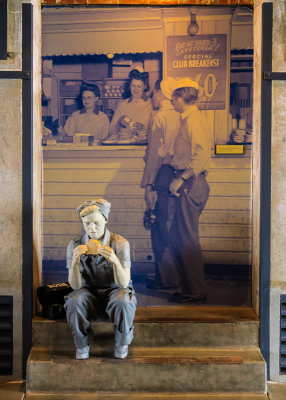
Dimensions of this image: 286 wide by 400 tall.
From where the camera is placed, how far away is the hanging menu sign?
182 inches

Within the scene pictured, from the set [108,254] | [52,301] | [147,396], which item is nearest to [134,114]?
[108,254]

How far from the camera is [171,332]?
4012 millimetres

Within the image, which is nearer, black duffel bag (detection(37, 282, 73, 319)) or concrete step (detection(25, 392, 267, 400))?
concrete step (detection(25, 392, 267, 400))

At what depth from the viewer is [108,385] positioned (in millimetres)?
3764

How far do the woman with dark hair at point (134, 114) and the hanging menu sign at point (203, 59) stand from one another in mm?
334

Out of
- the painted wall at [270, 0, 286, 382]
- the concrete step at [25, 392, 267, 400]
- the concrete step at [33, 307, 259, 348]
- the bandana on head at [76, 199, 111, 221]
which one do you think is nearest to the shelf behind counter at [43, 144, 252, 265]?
the painted wall at [270, 0, 286, 382]

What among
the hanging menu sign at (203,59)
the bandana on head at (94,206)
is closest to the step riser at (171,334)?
the bandana on head at (94,206)

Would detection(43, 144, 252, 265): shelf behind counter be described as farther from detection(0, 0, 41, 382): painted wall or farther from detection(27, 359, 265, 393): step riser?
detection(27, 359, 265, 393): step riser

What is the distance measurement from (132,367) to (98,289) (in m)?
0.73

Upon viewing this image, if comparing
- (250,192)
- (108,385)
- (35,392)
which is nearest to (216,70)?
(250,192)

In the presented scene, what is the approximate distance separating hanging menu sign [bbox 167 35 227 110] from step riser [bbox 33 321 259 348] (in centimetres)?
225

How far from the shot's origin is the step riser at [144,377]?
3.76 meters

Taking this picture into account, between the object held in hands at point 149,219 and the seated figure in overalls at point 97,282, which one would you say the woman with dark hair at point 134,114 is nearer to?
the object held in hands at point 149,219

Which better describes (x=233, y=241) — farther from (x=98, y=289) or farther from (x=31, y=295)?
(x=31, y=295)
